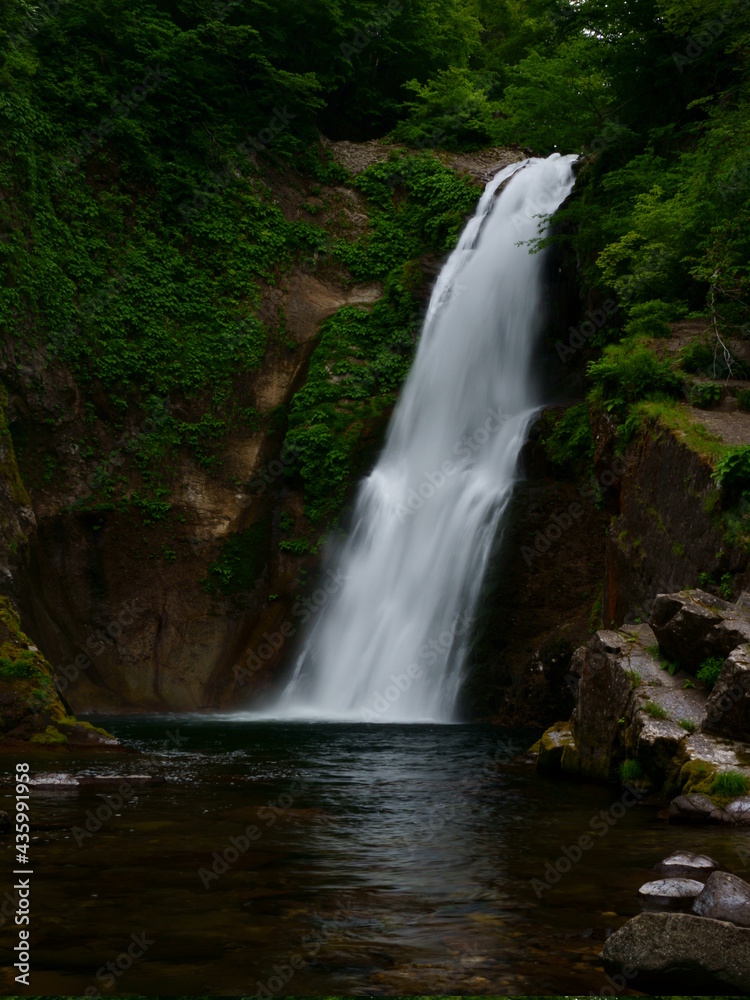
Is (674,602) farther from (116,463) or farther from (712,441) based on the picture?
(116,463)

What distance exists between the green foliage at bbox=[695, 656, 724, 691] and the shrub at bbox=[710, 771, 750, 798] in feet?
4.21

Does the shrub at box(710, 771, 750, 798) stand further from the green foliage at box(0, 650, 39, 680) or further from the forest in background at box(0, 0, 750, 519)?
the green foliage at box(0, 650, 39, 680)

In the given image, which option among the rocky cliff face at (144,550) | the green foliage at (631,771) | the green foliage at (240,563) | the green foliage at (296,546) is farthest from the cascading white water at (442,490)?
the green foliage at (631,771)

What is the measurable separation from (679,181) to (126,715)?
1498 cm

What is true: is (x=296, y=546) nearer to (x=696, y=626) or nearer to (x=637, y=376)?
(x=637, y=376)

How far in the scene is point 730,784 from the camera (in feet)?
23.7

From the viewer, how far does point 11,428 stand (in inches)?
736

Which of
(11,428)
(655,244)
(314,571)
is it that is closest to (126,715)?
(314,571)

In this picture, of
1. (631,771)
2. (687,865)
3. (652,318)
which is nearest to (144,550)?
(652,318)

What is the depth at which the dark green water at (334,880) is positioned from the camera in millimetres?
3941

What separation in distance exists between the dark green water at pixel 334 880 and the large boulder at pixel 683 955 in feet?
0.58

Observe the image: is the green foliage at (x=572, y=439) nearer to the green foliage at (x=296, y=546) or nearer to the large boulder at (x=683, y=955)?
the green foliage at (x=296, y=546)

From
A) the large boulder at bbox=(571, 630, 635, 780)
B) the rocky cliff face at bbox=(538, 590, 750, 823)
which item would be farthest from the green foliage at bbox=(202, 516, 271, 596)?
the large boulder at bbox=(571, 630, 635, 780)

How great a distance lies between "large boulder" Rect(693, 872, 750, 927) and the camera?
13.7 ft
